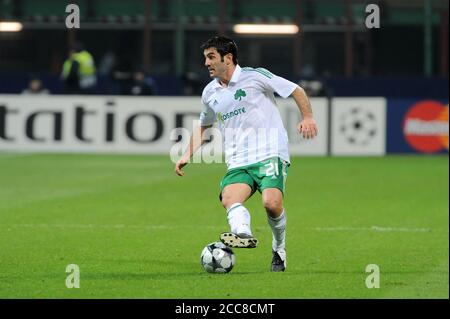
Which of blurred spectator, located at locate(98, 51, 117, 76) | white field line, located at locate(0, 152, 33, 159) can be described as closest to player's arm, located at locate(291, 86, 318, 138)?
white field line, located at locate(0, 152, 33, 159)

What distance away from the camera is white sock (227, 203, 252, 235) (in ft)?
32.9

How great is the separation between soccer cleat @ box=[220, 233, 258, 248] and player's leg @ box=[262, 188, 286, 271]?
575mm

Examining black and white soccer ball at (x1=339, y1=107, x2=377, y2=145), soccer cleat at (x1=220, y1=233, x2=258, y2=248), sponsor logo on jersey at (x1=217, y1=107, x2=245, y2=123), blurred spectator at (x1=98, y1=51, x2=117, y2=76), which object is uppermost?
blurred spectator at (x1=98, y1=51, x2=117, y2=76)

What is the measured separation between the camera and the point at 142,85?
30.1 metres

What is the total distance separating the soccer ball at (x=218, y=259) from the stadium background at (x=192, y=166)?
0.10 meters

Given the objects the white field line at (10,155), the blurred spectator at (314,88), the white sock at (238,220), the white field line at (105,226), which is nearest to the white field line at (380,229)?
the white field line at (105,226)

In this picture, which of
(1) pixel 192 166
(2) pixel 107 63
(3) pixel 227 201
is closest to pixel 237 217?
(3) pixel 227 201

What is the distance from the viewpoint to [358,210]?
16.7 m

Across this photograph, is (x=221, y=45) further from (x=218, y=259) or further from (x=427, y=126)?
(x=427, y=126)

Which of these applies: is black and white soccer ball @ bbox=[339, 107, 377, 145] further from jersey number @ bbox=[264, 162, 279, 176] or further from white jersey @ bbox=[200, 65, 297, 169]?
jersey number @ bbox=[264, 162, 279, 176]

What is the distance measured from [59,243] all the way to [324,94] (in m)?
17.0

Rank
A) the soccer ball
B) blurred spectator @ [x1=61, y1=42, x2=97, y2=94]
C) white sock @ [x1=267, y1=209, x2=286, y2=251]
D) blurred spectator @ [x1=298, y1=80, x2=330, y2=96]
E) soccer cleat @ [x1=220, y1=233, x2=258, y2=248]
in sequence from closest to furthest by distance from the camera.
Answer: soccer cleat @ [x1=220, y1=233, x2=258, y2=248] → the soccer ball → white sock @ [x1=267, y1=209, x2=286, y2=251] → blurred spectator @ [x1=298, y1=80, x2=330, y2=96] → blurred spectator @ [x1=61, y1=42, x2=97, y2=94]

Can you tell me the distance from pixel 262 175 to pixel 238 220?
60 cm

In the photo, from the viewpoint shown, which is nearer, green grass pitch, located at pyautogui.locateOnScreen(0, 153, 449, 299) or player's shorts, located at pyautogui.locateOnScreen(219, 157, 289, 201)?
green grass pitch, located at pyautogui.locateOnScreen(0, 153, 449, 299)
